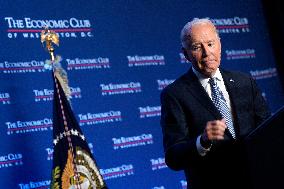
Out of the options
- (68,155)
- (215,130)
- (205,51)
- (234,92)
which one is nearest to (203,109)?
(234,92)

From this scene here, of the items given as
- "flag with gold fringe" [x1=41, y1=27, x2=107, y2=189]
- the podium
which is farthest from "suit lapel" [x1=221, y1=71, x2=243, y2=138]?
"flag with gold fringe" [x1=41, y1=27, x2=107, y2=189]

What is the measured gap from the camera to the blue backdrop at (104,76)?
4438mm

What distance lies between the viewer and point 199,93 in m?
2.44

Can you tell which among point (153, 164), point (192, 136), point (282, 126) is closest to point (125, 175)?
point (153, 164)

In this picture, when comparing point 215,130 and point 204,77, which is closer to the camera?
point 215,130

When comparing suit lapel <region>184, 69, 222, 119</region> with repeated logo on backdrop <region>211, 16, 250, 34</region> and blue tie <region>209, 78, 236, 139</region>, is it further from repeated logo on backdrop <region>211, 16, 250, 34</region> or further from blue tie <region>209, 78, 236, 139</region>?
repeated logo on backdrop <region>211, 16, 250, 34</region>

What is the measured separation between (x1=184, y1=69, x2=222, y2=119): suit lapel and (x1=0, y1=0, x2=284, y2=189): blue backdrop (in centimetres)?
225

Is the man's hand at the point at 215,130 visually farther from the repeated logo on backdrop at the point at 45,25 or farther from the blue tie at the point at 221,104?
the repeated logo on backdrop at the point at 45,25

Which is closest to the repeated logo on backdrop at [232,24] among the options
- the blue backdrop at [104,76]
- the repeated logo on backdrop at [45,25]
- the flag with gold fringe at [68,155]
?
the blue backdrop at [104,76]

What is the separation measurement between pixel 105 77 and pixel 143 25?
0.79m

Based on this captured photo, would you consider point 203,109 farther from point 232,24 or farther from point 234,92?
point 232,24

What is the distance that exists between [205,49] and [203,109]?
0.92 feet

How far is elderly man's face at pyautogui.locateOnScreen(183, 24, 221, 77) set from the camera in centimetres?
246

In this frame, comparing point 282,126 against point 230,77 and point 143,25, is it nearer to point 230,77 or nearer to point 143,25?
point 230,77
